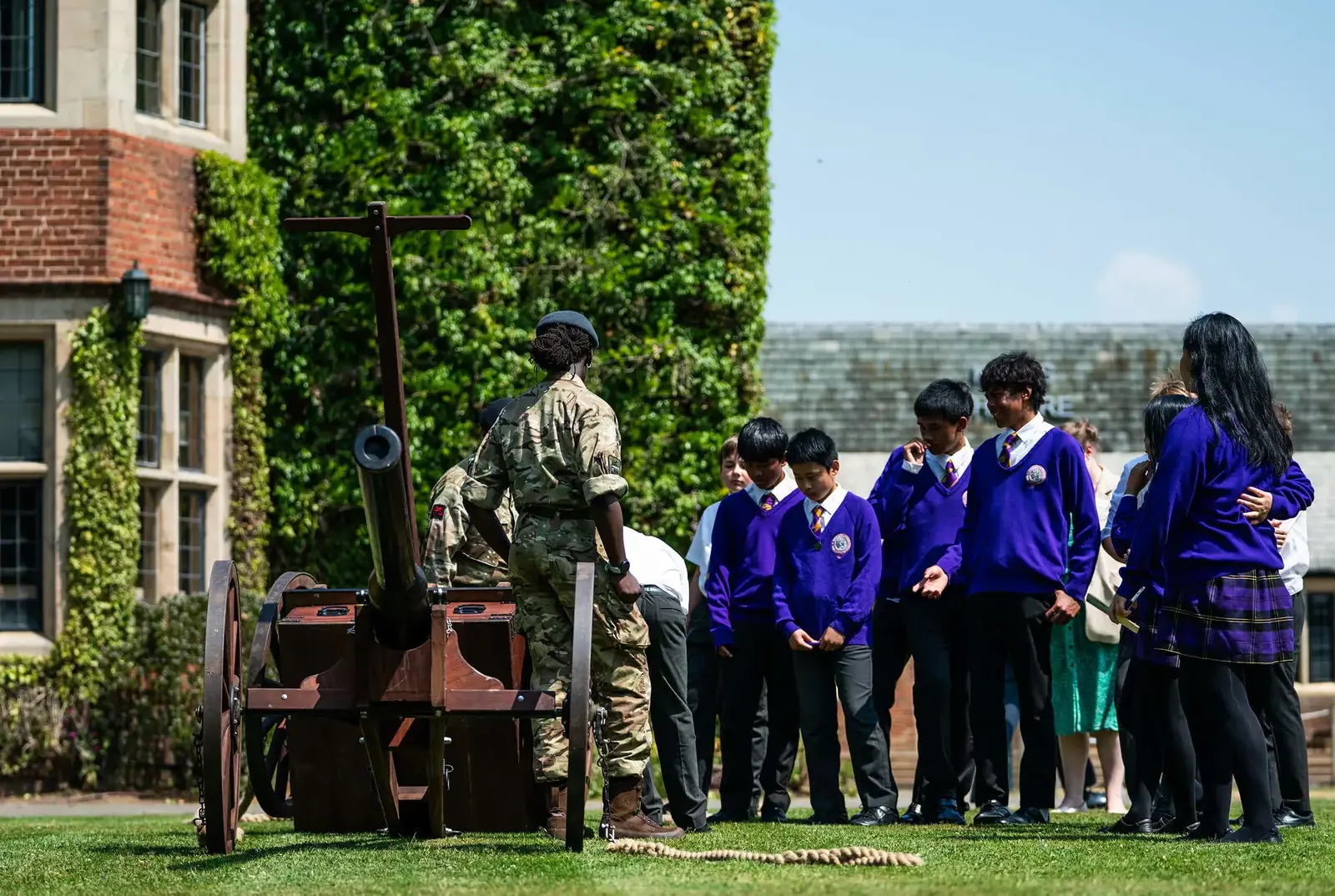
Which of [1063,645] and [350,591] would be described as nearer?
[350,591]

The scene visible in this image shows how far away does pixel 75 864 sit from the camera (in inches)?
255

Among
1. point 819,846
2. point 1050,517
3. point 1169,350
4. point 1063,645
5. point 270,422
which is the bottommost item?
point 819,846

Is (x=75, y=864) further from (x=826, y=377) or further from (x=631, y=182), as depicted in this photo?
(x=826, y=377)

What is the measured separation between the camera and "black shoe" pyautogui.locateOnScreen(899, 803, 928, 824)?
8617 millimetres

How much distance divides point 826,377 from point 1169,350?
4.58m

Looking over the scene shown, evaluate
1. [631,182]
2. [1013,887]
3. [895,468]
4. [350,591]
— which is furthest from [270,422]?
[1013,887]

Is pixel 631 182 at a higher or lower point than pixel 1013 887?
higher

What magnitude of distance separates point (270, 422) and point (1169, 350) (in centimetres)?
1415

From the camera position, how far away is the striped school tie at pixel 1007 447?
8.30 meters

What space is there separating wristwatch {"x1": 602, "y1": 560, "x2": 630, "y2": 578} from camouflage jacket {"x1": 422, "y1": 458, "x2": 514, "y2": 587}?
3.84 feet

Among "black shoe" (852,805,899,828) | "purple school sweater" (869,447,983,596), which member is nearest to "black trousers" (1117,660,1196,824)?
"black shoe" (852,805,899,828)

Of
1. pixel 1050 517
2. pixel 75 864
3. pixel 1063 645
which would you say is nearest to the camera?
pixel 75 864

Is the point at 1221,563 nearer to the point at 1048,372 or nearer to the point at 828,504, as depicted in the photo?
the point at 828,504

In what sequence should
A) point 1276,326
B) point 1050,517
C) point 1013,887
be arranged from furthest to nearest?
point 1276,326
point 1050,517
point 1013,887
